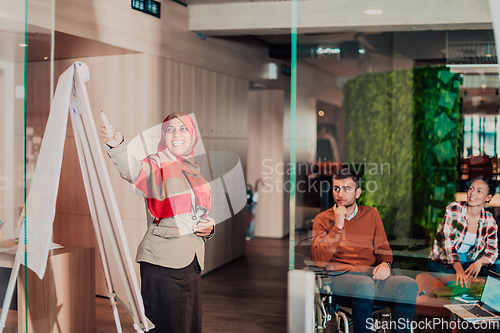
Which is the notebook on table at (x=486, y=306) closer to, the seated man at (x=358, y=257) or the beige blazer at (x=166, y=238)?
the seated man at (x=358, y=257)

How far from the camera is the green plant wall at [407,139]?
3.55 m

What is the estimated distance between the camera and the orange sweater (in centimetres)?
321

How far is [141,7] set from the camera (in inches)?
161

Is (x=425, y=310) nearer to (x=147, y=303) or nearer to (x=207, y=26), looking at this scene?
(x=147, y=303)

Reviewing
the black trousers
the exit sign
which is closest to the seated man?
the black trousers

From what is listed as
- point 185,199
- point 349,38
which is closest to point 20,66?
point 185,199

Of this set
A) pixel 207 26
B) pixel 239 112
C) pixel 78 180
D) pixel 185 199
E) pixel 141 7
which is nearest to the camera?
pixel 185 199

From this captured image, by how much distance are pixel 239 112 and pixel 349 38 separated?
2.34m

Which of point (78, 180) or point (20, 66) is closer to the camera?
point (20, 66)

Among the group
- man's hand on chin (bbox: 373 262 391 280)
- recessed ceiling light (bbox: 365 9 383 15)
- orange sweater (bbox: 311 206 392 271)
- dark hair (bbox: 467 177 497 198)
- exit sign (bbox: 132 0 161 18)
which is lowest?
man's hand on chin (bbox: 373 262 391 280)

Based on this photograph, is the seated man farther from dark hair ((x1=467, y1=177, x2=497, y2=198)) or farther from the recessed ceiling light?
the recessed ceiling light

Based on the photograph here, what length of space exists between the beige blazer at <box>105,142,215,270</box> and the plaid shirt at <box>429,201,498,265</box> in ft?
5.53

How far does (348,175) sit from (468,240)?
876 millimetres

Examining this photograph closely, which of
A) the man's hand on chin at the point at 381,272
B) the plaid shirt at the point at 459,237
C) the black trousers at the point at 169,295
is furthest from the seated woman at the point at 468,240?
the black trousers at the point at 169,295
